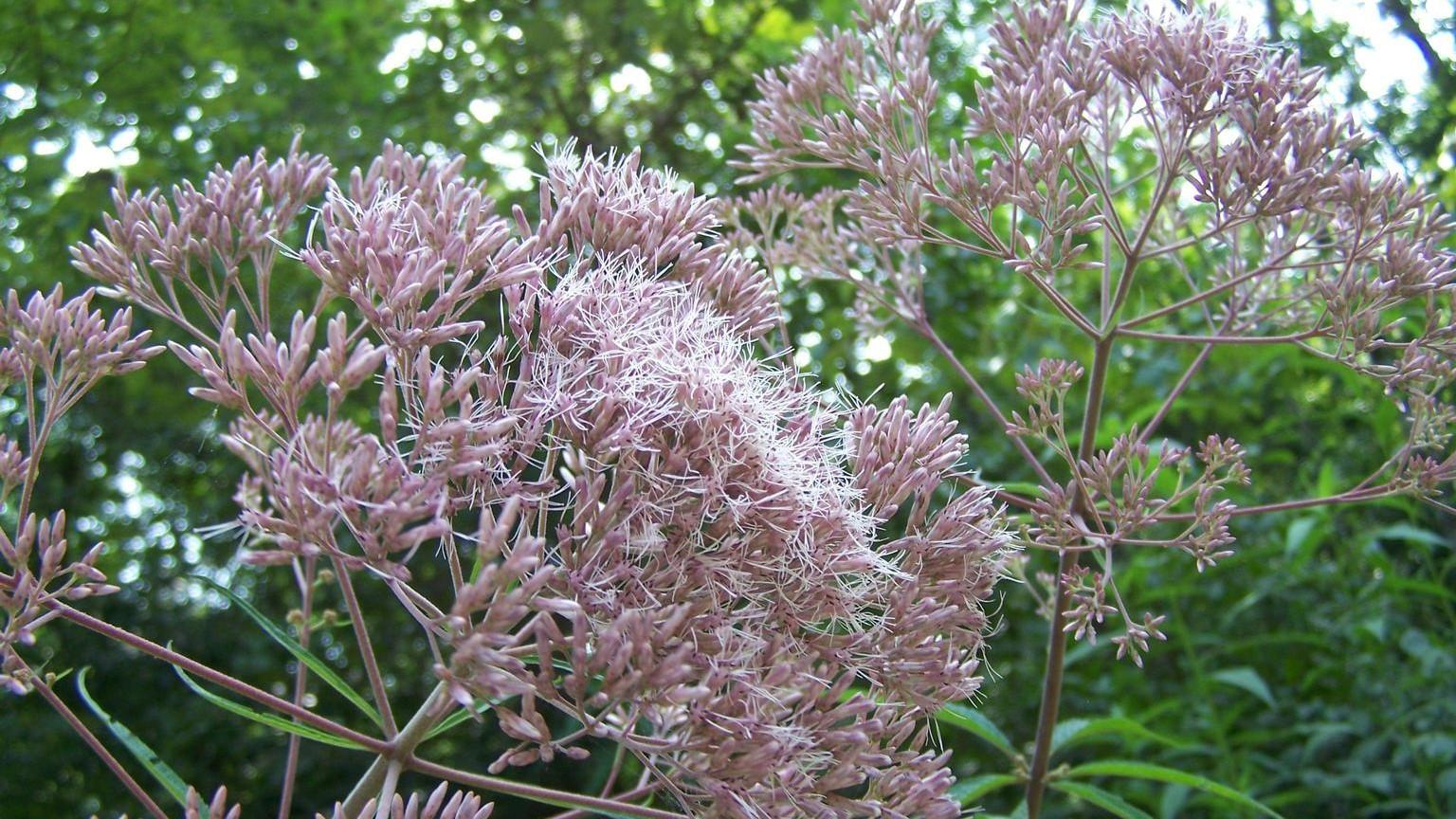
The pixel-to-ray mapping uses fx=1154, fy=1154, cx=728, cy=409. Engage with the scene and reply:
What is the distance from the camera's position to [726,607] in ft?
3.52

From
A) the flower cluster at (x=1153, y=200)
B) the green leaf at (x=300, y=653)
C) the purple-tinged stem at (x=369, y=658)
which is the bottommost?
the green leaf at (x=300, y=653)

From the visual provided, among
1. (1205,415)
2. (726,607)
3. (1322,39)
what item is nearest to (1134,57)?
(726,607)

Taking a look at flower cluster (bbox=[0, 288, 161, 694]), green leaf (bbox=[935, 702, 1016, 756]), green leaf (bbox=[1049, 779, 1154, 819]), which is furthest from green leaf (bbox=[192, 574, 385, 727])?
green leaf (bbox=[1049, 779, 1154, 819])

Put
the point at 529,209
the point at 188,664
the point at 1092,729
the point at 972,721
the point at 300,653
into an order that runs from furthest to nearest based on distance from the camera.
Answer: the point at 529,209 → the point at 1092,729 → the point at 972,721 → the point at 300,653 → the point at 188,664

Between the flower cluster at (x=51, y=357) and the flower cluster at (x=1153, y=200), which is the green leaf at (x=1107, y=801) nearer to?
the flower cluster at (x=1153, y=200)

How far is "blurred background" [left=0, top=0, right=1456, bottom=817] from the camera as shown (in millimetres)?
2625

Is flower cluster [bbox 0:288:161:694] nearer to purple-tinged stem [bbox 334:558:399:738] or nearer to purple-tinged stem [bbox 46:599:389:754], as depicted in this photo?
purple-tinged stem [bbox 46:599:389:754]

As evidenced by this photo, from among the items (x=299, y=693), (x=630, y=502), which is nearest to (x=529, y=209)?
(x=299, y=693)

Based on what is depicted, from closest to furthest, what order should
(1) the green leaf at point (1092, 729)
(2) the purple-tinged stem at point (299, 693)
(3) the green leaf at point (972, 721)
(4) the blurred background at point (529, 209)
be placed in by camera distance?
(2) the purple-tinged stem at point (299, 693)
(3) the green leaf at point (972, 721)
(1) the green leaf at point (1092, 729)
(4) the blurred background at point (529, 209)

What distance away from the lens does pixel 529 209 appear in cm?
312

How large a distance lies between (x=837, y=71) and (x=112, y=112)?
2.26 m

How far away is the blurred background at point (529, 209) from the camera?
103 inches

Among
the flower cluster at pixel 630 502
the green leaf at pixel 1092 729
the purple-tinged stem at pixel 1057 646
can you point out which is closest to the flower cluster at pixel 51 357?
the flower cluster at pixel 630 502

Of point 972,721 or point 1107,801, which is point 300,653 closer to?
point 972,721
